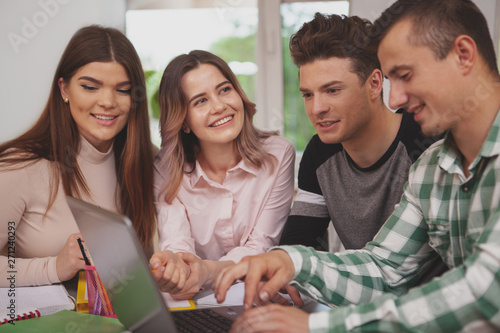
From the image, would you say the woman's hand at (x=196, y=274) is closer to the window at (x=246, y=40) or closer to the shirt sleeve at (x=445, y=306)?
the shirt sleeve at (x=445, y=306)

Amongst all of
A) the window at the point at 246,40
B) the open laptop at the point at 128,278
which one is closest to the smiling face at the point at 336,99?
the open laptop at the point at 128,278

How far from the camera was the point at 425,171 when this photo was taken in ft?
3.69

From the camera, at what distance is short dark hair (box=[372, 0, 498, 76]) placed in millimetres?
945

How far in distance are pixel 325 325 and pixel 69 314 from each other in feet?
2.00

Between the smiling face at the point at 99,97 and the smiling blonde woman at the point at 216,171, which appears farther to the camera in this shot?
the smiling blonde woman at the point at 216,171

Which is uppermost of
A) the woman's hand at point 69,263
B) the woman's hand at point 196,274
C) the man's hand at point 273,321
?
the man's hand at point 273,321

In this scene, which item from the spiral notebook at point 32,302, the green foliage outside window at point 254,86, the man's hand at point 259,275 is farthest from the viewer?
the green foliage outside window at point 254,86

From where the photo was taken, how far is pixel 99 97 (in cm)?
165

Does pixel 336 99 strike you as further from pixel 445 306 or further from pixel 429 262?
pixel 445 306

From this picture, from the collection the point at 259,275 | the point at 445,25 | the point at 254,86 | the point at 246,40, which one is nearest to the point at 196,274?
the point at 259,275

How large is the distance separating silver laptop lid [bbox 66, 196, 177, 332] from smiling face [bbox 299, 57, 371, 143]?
88 centimetres

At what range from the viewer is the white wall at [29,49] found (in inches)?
120

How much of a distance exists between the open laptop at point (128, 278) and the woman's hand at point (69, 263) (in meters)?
0.41

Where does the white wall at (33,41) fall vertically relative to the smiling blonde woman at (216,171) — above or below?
above
